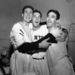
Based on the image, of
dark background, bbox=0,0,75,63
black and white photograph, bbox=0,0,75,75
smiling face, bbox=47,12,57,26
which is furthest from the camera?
dark background, bbox=0,0,75,63

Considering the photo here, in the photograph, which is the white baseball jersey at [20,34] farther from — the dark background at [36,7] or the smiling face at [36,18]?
the dark background at [36,7]

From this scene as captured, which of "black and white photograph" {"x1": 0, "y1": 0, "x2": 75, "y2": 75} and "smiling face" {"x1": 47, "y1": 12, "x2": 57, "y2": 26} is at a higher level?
"smiling face" {"x1": 47, "y1": 12, "x2": 57, "y2": 26}

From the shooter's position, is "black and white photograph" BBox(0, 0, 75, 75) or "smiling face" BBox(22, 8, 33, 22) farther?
"smiling face" BBox(22, 8, 33, 22)

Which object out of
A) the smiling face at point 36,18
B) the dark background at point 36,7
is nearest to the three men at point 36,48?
the smiling face at point 36,18

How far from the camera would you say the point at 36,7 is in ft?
10.3

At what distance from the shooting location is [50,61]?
245 cm

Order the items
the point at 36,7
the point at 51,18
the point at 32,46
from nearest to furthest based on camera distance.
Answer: the point at 32,46, the point at 51,18, the point at 36,7

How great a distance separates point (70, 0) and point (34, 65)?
1.21 meters

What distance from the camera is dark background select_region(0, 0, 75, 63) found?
311 centimetres

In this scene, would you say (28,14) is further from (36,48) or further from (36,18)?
(36,48)

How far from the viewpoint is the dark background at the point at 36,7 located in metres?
3.11

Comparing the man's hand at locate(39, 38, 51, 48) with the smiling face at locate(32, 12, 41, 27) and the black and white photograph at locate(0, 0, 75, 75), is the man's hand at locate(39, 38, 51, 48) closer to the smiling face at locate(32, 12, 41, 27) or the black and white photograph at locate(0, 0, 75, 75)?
the black and white photograph at locate(0, 0, 75, 75)

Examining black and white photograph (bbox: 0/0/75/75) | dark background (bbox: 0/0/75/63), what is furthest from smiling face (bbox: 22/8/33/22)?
dark background (bbox: 0/0/75/63)

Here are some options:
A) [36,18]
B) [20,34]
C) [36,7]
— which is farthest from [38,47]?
[36,7]
